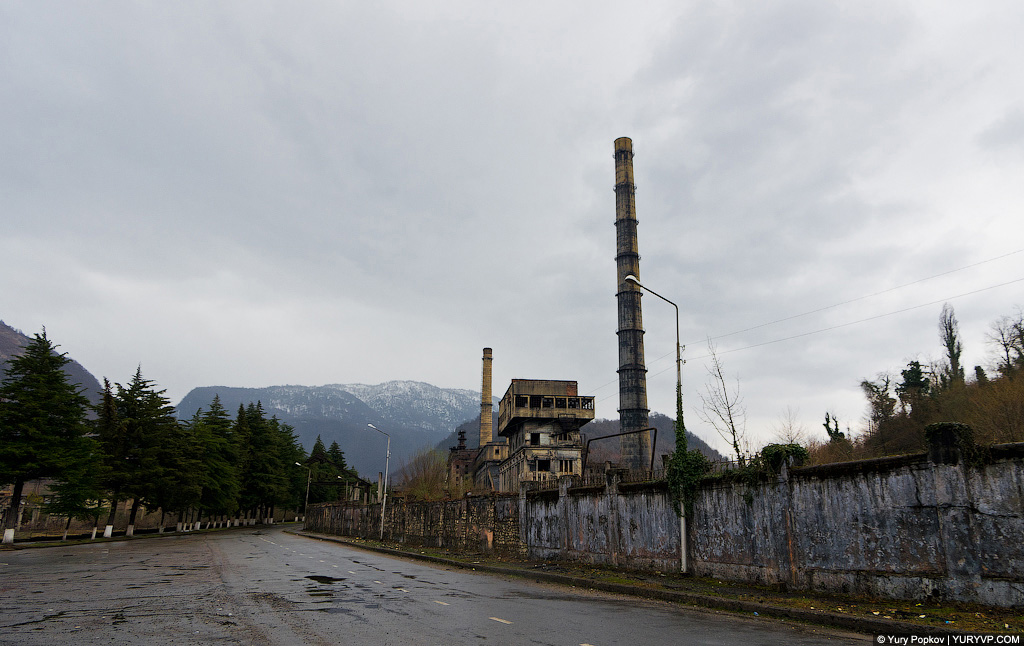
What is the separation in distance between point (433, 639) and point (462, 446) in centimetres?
10207

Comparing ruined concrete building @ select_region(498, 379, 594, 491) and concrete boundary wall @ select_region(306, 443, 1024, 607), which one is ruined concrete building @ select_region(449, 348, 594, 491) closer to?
ruined concrete building @ select_region(498, 379, 594, 491)

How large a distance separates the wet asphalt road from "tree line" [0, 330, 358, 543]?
2353 centimetres

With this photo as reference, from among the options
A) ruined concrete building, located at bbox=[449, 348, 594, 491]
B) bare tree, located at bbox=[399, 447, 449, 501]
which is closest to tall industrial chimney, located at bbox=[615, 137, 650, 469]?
ruined concrete building, located at bbox=[449, 348, 594, 491]

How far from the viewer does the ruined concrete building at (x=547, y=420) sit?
65.2 metres

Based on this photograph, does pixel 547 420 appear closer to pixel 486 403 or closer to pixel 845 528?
pixel 486 403

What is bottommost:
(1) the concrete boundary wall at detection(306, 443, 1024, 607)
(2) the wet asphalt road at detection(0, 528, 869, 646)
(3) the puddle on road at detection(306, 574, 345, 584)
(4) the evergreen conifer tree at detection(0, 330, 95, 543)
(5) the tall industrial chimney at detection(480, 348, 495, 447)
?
(3) the puddle on road at detection(306, 574, 345, 584)

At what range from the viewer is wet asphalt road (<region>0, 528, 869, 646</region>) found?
801 cm

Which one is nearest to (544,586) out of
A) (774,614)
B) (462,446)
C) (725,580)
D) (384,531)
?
(725,580)

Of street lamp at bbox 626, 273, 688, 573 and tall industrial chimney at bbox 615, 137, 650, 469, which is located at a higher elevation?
tall industrial chimney at bbox 615, 137, 650, 469

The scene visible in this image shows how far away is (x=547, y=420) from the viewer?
6812cm

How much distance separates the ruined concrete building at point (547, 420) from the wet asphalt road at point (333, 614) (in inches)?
1946

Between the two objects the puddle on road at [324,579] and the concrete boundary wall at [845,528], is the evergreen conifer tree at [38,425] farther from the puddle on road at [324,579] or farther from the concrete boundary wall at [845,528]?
the concrete boundary wall at [845,528]

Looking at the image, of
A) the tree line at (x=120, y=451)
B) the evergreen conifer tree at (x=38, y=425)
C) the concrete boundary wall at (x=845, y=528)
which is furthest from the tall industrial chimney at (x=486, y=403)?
the concrete boundary wall at (x=845, y=528)

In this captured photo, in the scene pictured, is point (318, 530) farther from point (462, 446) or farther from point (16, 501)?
point (462, 446)
